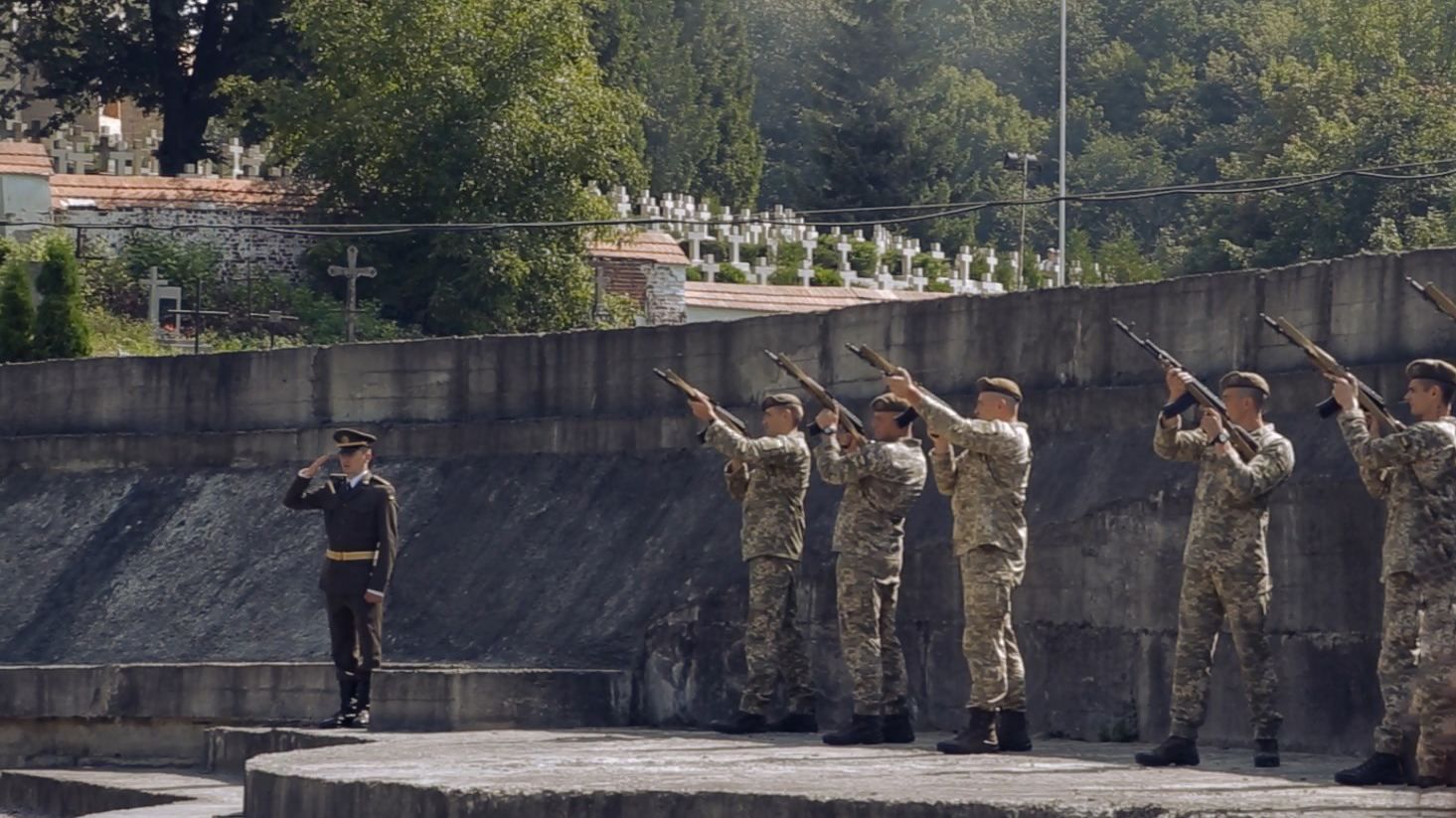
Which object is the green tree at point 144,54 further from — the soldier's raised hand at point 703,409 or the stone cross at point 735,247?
the soldier's raised hand at point 703,409

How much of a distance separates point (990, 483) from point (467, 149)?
79.4ft

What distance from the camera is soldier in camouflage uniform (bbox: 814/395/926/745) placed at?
12797mm

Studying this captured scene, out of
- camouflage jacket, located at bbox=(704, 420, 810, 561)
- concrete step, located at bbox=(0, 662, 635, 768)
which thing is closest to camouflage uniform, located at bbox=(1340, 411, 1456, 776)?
camouflage jacket, located at bbox=(704, 420, 810, 561)

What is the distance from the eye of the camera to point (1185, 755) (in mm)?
11125

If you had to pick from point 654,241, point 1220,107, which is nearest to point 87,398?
point 654,241

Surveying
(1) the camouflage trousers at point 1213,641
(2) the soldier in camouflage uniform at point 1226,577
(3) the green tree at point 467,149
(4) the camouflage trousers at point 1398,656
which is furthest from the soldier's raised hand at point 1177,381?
(3) the green tree at point 467,149

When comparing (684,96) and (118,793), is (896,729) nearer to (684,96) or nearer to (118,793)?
(118,793)

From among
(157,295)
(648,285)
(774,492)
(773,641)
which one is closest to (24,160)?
(157,295)

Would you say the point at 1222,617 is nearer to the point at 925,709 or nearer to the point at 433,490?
the point at 925,709

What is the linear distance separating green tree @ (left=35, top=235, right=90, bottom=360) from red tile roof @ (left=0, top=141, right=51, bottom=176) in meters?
11.0

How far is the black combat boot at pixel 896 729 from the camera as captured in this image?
507 inches

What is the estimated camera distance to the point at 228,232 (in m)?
38.1

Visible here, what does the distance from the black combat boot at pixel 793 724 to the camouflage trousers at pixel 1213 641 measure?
2955 millimetres

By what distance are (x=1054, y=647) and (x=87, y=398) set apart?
978 centimetres
